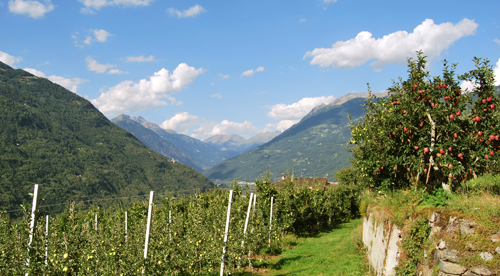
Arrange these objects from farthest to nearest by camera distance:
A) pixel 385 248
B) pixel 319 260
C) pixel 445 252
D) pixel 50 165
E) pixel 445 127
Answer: pixel 50 165
pixel 319 260
pixel 385 248
pixel 445 127
pixel 445 252

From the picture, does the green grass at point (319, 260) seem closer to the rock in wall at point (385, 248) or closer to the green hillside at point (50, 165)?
the rock in wall at point (385, 248)

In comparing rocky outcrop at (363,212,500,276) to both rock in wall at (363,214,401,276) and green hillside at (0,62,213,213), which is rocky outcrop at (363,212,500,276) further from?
green hillside at (0,62,213,213)

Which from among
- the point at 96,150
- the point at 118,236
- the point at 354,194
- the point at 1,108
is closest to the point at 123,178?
the point at 96,150

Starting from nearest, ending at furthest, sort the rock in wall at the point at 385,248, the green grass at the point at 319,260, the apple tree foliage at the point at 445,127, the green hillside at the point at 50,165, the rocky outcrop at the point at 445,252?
the rocky outcrop at the point at 445,252 → the apple tree foliage at the point at 445,127 → the rock in wall at the point at 385,248 → the green grass at the point at 319,260 → the green hillside at the point at 50,165

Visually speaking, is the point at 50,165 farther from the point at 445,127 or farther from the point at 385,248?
the point at 445,127

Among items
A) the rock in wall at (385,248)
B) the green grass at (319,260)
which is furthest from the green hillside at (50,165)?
the rock in wall at (385,248)

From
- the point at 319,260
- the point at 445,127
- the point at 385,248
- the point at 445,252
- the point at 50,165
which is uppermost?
the point at 445,127

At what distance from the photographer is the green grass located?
37.8 feet

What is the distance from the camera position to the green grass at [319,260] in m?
11.5

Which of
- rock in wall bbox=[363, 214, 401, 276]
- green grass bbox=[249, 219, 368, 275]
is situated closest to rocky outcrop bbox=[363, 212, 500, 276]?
rock in wall bbox=[363, 214, 401, 276]

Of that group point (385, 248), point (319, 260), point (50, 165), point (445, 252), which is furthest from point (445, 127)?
point (50, 165)

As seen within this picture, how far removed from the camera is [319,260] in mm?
13219

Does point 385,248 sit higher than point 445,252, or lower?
lower

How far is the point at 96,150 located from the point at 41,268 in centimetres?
21817
